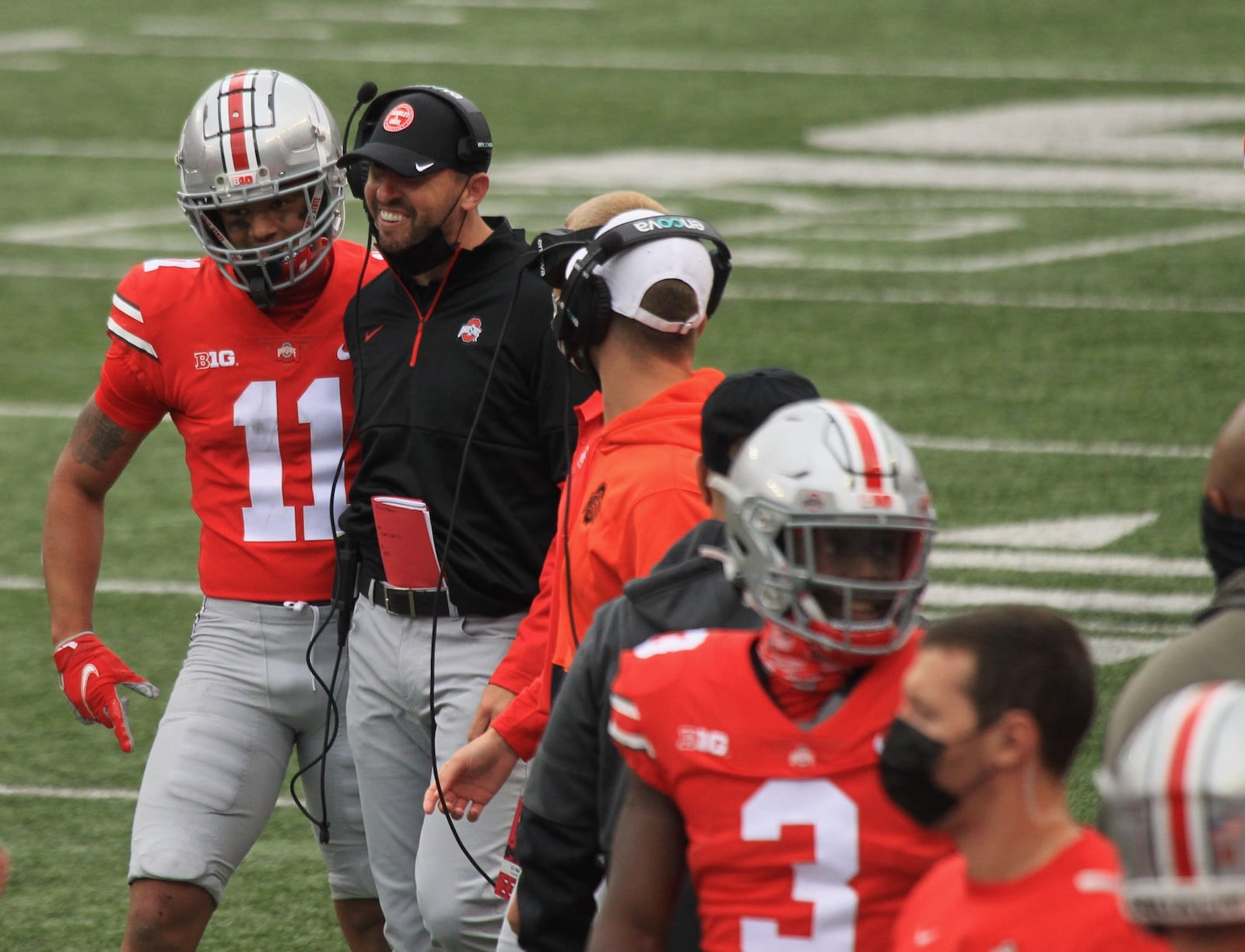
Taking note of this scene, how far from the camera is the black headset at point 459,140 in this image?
4.44 m

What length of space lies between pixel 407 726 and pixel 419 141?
49.8 inches

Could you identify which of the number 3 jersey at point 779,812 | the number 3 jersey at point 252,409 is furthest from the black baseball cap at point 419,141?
the number 3 jersey at point 779,812

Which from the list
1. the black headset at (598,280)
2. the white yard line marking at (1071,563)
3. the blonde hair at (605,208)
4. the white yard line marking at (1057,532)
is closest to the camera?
the black headset at (598,280)

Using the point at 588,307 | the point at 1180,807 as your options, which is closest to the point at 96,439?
the point at 588,307

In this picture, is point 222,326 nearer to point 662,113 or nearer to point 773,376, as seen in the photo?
point 773,376

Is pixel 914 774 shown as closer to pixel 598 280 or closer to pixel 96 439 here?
pixel 598 280

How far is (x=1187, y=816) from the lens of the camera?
6.36ft

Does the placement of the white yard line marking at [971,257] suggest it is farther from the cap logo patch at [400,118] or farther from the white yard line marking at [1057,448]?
the cap logo patch at [400,118]

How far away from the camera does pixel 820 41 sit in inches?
802

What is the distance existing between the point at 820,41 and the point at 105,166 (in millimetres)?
8070

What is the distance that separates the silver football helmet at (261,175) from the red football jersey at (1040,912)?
101 inches

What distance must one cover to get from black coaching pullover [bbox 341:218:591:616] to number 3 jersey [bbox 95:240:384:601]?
19cm

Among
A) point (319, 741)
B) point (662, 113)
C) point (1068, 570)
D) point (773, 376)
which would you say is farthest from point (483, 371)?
point (662, 113)

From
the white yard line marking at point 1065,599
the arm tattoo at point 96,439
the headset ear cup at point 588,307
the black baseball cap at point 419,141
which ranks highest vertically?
the black baseball cap at point 419,141
